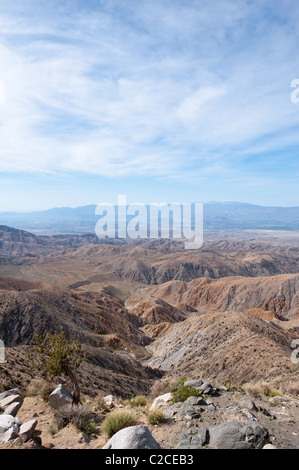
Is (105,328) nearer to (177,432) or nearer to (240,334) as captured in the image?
(240,334)

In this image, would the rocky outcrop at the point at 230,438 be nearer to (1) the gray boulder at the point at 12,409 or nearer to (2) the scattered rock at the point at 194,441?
(2) the scattered rock at the point at 194,441

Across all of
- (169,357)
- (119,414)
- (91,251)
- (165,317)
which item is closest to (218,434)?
(119,414)

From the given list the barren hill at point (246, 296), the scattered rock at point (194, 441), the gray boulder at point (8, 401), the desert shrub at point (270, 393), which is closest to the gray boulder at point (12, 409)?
the gray boulder at point (8, 401)

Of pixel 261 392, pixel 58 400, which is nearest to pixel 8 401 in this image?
pixel 58 400

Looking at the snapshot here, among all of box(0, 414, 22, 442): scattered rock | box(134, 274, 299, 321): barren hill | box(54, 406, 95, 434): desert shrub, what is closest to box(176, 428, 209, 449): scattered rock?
box(54, 406, 95, 434): desert shrub

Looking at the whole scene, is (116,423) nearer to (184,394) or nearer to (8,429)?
(8,429)

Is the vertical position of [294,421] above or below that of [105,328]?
above
